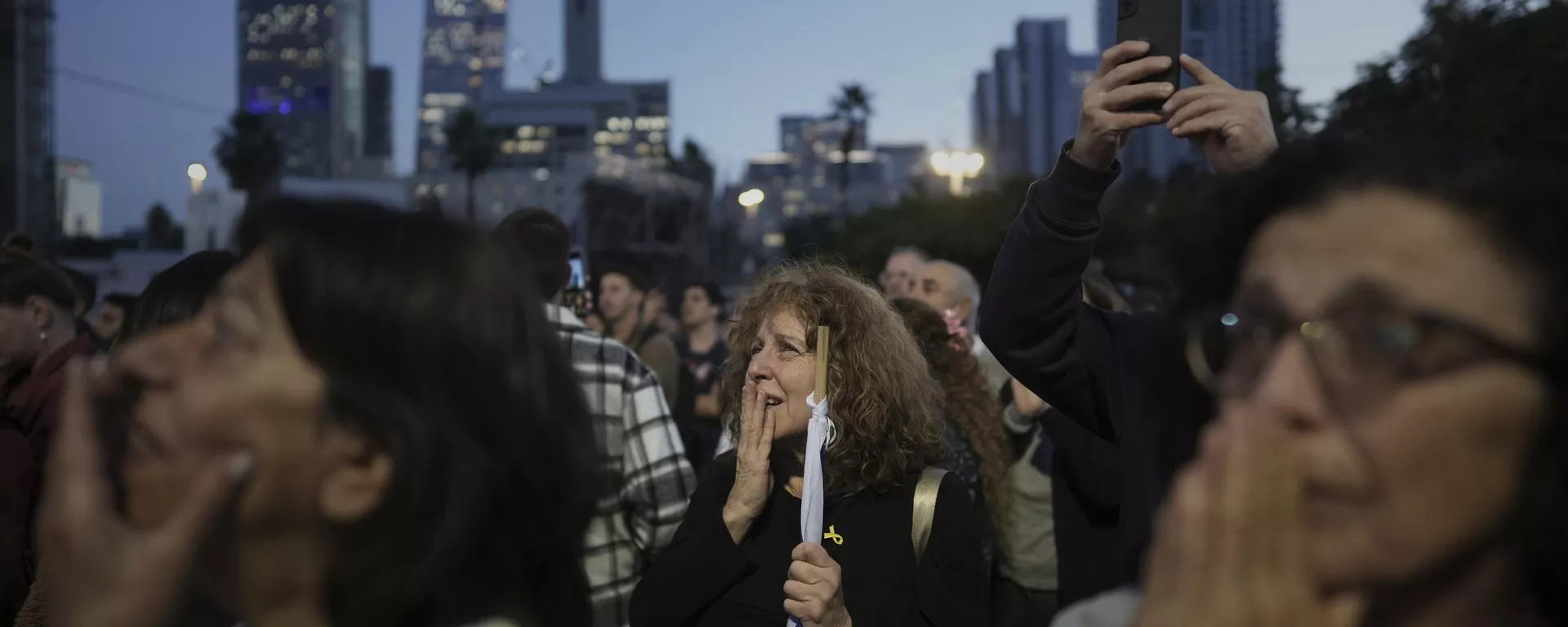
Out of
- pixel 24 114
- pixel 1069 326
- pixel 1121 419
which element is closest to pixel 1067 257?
pixel 1069 326

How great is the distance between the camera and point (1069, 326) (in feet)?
8.30

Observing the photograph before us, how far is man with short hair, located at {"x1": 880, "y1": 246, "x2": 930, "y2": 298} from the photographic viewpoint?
7.67 meters

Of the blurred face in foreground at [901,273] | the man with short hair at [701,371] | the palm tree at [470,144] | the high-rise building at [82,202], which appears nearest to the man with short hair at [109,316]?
the man with short hair at [701,371]

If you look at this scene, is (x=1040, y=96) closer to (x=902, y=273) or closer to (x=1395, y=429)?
(x=902, y=273)

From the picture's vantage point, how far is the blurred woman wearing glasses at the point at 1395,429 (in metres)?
1.23

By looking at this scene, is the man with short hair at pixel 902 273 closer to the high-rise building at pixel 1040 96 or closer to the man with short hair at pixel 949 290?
the man with short hair at pixel 949 290

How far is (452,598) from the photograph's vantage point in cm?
161

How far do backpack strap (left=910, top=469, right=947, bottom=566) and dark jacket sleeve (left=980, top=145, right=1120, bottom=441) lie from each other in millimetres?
958

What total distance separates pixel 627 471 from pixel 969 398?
1.62 meters

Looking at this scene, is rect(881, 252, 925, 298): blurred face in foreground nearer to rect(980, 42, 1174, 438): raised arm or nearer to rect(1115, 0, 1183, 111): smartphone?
rect(980, 42, 1174, 438): raised arm

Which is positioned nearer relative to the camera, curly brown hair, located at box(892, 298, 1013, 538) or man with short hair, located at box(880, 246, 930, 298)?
curly brown hair, located at box(892, 298, 1013, 538)

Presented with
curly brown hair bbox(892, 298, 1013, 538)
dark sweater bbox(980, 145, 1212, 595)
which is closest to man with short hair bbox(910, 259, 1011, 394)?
curly brown hair bbox(892, 298, 1013, 538)

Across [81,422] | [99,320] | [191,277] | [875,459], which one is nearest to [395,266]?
[81,422]

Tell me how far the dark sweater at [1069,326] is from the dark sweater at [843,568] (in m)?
0.90
